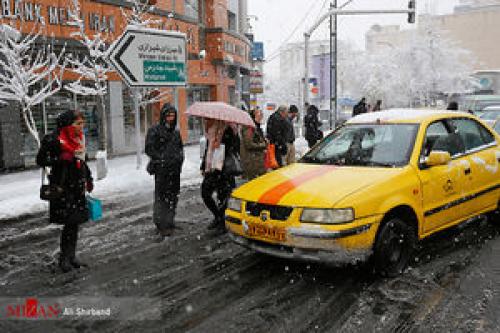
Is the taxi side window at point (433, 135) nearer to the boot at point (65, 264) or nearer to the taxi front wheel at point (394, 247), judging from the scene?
the taxi front wheel at point (394, 247)

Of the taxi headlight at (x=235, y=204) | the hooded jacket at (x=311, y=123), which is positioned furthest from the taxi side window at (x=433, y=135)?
the hooded jacket at (x=311, y=123)

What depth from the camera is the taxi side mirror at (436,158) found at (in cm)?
496

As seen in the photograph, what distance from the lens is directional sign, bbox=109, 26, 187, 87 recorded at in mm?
11109

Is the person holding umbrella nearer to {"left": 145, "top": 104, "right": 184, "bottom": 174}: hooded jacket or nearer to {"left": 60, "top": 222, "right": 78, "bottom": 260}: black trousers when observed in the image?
{"left": 145, "top": 104, "right": 184, "bottom": 174}: hooded jacket

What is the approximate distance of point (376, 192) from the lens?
14.7 ft

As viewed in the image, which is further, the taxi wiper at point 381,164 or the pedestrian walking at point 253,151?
the pedestrian walking at point 253,151

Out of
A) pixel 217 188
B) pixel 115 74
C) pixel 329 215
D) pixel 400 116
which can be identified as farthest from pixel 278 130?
pixel 115 74

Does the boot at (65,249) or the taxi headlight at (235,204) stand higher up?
the taxi headlight at (235,204)

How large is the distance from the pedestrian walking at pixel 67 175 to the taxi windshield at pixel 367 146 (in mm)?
2595

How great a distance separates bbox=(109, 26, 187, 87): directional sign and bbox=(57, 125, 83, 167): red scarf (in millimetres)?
6347

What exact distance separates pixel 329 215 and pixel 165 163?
9.73 feet

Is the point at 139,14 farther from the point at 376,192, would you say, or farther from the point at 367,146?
the point at 376,192

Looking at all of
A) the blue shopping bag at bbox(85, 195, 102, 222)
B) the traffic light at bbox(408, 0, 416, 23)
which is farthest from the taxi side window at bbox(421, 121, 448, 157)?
the traffic light at bbox(408, 0, 416, 23)

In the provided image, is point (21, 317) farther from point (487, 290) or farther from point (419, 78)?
point (419, 78)
